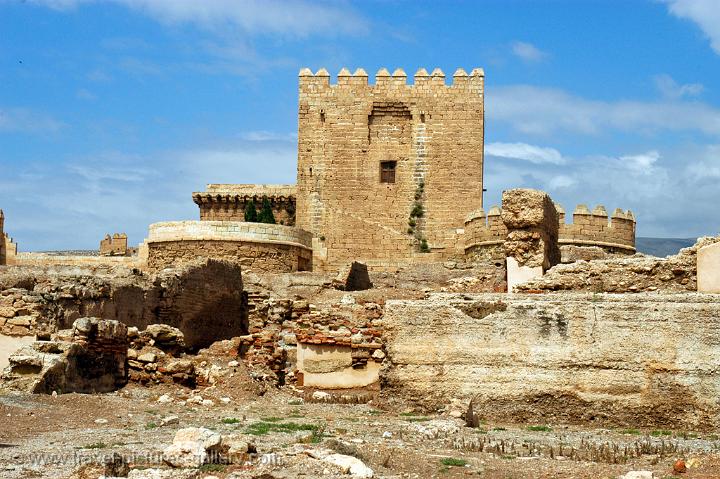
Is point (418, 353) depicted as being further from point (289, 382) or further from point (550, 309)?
point (289, 382)

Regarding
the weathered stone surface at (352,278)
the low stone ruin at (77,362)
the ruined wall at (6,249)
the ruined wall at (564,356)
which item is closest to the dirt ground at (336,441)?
the ruined wall at (564,356)

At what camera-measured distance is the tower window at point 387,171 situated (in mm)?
35844

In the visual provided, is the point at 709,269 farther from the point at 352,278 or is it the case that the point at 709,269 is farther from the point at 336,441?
the point at 352,278

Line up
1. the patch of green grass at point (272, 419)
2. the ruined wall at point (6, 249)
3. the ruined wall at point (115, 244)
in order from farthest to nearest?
the ruined wall at point (115, 244)
the ruined wall at point (6, 249)
the patch of green grass at point (272, 419)

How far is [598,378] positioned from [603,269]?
1.96m

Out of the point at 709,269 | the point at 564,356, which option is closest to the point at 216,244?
the point at 709,269

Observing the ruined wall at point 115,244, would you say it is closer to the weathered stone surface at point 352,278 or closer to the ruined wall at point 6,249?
the ruined wall at point 6,249

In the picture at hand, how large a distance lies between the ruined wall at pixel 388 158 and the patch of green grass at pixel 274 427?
22.8m

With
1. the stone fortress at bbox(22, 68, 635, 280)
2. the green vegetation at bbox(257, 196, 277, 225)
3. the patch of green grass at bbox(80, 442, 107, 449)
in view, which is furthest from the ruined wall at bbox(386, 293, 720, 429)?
the green vegetation at bbox(257, 196, 277, 225)

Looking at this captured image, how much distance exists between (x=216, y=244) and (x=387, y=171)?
36.0 feet

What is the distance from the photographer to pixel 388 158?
35.8 meters

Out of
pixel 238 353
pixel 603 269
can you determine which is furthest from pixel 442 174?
pixel 603 269

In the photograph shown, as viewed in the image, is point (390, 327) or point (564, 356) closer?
point (564, 356)

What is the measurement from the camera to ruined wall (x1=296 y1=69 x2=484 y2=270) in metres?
35.3
